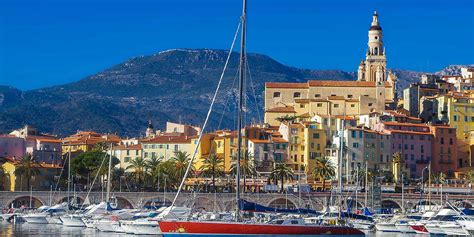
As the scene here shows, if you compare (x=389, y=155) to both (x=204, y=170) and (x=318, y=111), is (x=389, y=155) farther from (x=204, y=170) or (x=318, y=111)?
(x=204, y=170)

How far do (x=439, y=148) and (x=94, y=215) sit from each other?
5985 centimetres

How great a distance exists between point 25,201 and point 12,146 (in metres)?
34.4

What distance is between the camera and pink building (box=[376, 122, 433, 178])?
13588cm

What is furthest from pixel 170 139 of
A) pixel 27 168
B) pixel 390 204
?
pixel 390 204

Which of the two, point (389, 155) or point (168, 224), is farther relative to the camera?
point (389, 155)

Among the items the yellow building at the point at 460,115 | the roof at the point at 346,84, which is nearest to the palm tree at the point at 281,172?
the yellow building at the point at 460,115

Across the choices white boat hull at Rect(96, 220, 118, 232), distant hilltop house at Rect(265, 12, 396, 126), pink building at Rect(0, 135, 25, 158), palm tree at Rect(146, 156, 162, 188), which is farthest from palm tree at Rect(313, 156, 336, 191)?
pink building at Rect(0, 135, 25, 158)

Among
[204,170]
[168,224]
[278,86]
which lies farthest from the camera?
[278,86]

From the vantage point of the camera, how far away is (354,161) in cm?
13175

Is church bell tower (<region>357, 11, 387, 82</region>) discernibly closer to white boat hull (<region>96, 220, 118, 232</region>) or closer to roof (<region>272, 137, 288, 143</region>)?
roof (<region>272, 137, 288, 143</region>)

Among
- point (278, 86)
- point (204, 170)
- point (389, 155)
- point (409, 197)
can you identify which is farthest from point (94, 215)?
point (278, 86)

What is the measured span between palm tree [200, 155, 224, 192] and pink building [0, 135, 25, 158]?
37.7 meters

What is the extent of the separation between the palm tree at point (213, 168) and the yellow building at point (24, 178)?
2252 cm

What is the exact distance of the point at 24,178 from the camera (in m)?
130
